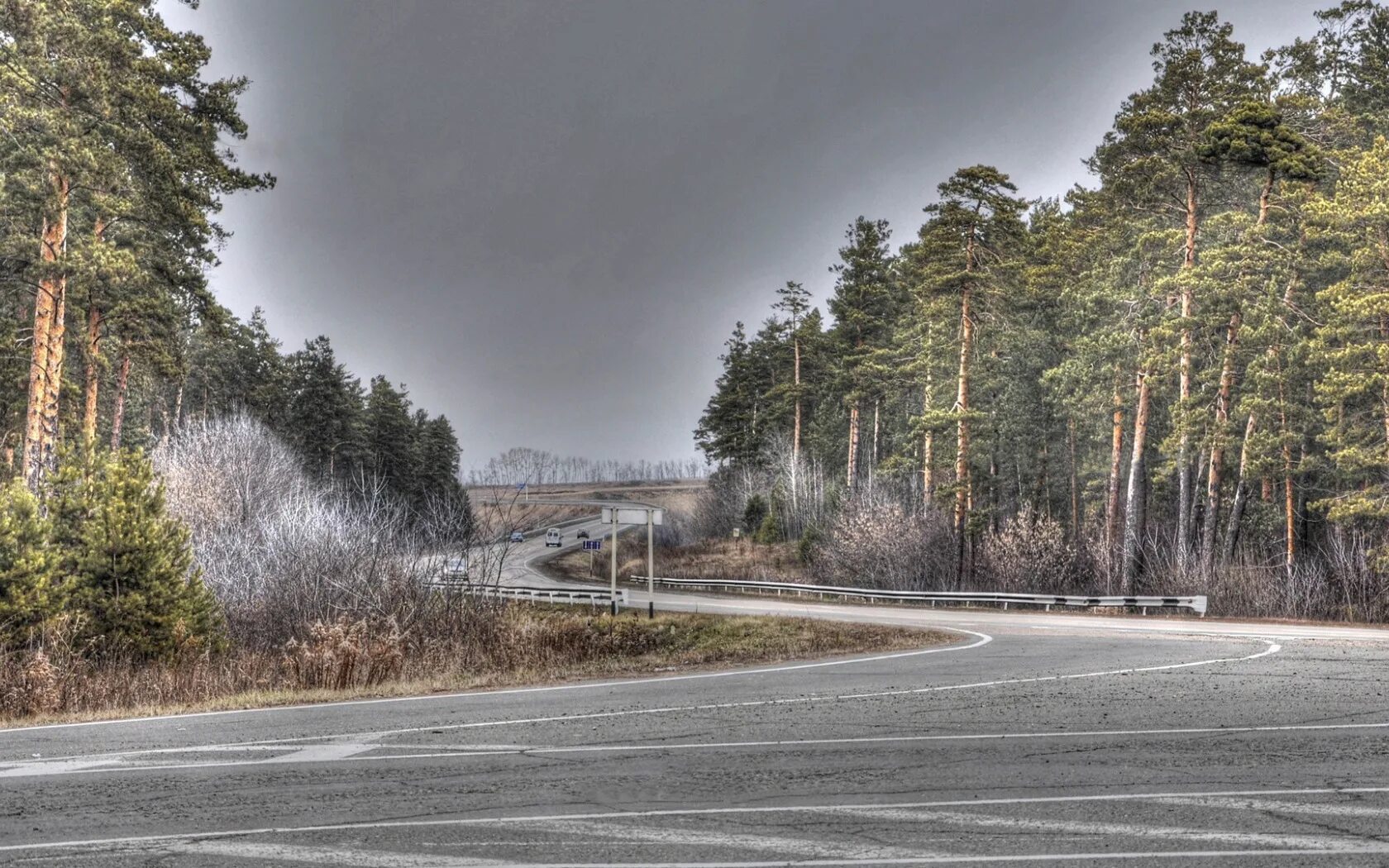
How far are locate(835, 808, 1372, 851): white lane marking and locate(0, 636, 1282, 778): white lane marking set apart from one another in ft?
12.6

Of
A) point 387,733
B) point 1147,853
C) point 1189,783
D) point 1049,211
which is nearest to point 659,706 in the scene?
point 387,733

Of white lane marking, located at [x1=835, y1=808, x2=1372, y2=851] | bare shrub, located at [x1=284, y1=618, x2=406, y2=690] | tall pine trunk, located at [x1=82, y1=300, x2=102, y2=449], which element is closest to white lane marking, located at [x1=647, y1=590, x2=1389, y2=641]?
bare shrub, located at [x1=284, y1=618, x2=406, y2=690]

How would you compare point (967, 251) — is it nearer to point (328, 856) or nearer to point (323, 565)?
point (323, 565)

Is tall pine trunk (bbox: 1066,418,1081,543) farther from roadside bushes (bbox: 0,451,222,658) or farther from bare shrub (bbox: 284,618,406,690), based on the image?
roadside bushes (bbox: 0,451,222,658)

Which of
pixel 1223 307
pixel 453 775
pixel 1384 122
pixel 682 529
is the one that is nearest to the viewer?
pixel 453 775

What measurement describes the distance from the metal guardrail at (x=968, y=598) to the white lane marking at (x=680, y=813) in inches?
893

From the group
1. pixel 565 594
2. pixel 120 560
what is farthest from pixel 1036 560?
pixel 120 560

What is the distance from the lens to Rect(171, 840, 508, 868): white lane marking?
20.2 ft

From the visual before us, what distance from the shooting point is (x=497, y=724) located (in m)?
A: 11.6

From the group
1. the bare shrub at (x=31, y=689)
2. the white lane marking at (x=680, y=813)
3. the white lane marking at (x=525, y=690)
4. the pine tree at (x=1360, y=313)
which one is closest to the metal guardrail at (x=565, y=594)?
the white lane marking at (x=525, y=690)

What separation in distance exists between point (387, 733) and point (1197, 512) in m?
39.6

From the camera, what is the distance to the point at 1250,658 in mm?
17156

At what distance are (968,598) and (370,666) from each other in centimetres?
2189

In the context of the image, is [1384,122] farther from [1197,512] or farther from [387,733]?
[387,733]
